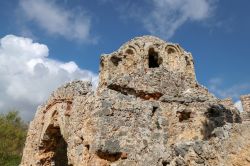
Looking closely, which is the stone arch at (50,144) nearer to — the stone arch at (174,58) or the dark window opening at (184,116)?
the dark window opening at (184,116)

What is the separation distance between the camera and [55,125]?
8203mm

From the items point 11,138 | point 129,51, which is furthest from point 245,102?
point 11,138

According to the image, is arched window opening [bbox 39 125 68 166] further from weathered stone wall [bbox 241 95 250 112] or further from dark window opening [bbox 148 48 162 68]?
dark window opening [bbox 148 48 162 68]

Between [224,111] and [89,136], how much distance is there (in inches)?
128

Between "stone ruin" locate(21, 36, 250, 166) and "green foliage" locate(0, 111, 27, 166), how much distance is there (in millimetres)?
14631

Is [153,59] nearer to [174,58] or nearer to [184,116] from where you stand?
[174,58]

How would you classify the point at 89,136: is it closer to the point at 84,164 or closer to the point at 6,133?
the point at 84,164

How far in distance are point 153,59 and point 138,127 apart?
17.9 meters

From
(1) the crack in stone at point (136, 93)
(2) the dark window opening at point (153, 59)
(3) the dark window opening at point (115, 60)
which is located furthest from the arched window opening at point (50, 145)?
(2) the dark window opening at point (153, 59)

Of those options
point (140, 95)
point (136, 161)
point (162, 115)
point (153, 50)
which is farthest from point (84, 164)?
point (153, 50)

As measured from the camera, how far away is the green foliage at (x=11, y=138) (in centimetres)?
2313

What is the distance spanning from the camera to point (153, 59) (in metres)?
22.8

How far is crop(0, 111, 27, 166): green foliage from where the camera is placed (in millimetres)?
23128

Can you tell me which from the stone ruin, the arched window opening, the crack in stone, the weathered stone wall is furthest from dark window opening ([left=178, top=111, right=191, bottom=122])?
the weathered stone wall
